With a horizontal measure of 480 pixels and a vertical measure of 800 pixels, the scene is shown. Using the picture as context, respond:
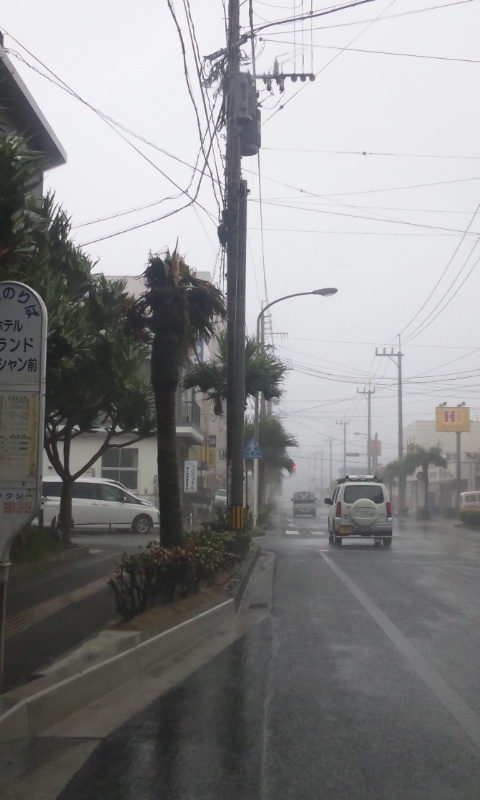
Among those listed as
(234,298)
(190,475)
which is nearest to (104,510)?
(190,475)

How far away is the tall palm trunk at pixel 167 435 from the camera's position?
12516 millimetres

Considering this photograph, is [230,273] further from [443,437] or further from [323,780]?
[443,437]

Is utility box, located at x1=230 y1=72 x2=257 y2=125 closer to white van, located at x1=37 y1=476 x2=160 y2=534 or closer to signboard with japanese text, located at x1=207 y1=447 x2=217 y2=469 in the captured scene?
white van, located at x1=37 y1=476 x2=160 y2=534

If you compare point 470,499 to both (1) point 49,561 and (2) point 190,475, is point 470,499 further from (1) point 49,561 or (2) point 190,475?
(1) point 49,561

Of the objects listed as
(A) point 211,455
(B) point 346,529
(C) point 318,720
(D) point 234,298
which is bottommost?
(C) point 318,720

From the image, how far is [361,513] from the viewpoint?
26.0 m

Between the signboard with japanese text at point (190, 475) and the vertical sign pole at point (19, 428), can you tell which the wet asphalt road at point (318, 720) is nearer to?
the vertical sign pole at point (19, 428)

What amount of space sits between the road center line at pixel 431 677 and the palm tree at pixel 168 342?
3.00 m

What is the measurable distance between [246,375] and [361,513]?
5979 millimetres

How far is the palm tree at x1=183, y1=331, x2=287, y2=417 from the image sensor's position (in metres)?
21.9

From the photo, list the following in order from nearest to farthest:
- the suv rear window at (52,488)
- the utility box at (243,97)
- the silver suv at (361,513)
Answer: the utility box at (243,97), the silver suv at (361,513), the suv rear window at (52,488)

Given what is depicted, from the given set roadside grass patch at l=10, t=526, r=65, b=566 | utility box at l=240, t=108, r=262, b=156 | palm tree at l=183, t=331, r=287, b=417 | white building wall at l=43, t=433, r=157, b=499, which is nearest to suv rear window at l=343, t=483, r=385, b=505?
palm tree at l=183, t=331, r=287, b=417

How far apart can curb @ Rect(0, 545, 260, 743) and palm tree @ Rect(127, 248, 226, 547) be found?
96.8 inches

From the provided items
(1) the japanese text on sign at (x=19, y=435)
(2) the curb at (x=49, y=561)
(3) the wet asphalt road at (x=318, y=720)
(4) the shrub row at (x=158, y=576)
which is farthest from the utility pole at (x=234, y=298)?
(1) the japanese text on sign at (x=19, y=435)
